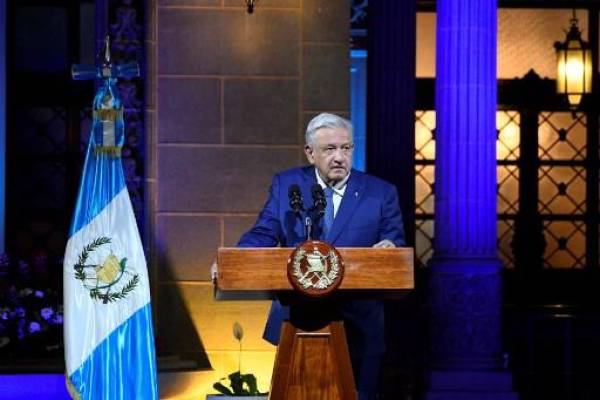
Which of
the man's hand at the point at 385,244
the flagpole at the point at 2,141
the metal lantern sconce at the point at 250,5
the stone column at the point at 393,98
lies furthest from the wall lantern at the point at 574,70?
the man's hand at the point at 385,244

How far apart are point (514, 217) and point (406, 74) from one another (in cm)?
338

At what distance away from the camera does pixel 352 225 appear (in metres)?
7.32

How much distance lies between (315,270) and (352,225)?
83cm

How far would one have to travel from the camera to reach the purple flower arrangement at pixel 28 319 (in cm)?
1099

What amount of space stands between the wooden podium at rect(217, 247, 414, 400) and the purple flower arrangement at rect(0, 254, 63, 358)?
4.55 meters

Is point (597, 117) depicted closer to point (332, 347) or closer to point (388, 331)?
point (388, 331)

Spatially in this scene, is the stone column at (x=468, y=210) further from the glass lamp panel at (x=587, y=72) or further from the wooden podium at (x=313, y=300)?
the wooden podium at (x=313, y=300)

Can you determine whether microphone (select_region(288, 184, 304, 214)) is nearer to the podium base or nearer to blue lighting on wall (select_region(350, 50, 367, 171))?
the podium base

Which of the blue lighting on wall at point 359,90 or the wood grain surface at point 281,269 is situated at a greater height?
the blue lighting on wall at point 359,90

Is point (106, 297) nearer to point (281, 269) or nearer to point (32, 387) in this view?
point (32, 387)

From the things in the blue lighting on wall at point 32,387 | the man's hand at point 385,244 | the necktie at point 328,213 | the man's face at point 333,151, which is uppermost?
the man's face at point 333,151

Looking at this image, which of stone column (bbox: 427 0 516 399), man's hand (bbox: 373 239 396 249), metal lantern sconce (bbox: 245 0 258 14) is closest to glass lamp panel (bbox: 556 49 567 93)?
stone column (bbox: 427 0 516 399)

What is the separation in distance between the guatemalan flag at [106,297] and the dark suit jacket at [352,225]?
94.7 inches

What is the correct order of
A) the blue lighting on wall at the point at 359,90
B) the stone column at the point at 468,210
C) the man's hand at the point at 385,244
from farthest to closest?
the blue lighting on wall at the point at 359,90 < the stone column at the point at 468,210 < the man's hand at the point at 385,244
